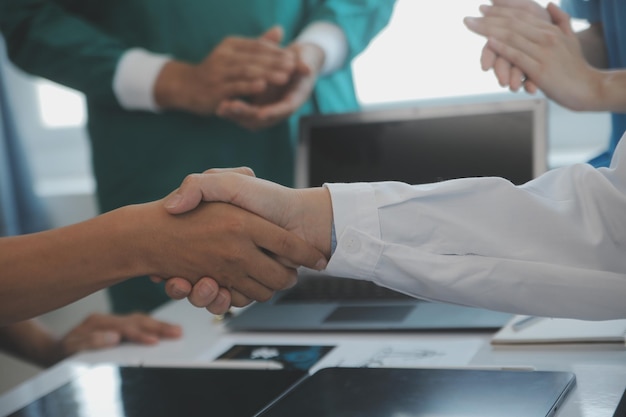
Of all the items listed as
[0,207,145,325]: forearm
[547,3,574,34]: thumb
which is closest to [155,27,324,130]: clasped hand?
[547,3,574,34]: thumb

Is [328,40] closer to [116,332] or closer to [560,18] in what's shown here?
[560,18]

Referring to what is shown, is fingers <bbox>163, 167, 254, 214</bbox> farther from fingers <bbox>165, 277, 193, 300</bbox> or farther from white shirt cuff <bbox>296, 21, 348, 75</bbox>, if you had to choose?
white shirt cuff <bbox>296, 21, 348, 75</bbox>

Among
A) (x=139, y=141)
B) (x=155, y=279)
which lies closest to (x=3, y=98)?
(x=139, y=141)

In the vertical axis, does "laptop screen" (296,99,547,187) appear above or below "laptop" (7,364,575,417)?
above

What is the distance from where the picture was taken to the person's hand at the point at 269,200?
96 centimetres

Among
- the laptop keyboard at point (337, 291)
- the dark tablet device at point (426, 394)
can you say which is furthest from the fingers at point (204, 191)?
the laptop keyboard at point (337, 291)

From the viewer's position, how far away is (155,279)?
106cm

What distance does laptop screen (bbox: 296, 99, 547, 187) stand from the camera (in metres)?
1.32

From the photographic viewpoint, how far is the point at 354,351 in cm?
106

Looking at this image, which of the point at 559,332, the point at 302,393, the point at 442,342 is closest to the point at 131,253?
the point at 302,393

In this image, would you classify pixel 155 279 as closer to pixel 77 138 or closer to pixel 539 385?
pixel 539 385

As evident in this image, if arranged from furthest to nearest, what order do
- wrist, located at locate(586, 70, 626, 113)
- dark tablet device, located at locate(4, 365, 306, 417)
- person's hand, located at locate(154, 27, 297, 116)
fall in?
person's hand, located at locate(154, 27, 297, 116), wrist, located at locate(586, 70, 626, 113), dark tablet device, located at locate(4, 365, 306, 417)

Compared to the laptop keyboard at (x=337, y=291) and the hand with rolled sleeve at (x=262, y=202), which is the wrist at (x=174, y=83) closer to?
the laptop keyboard at (x=337, y=291)

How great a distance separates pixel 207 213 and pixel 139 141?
0.79 meters
